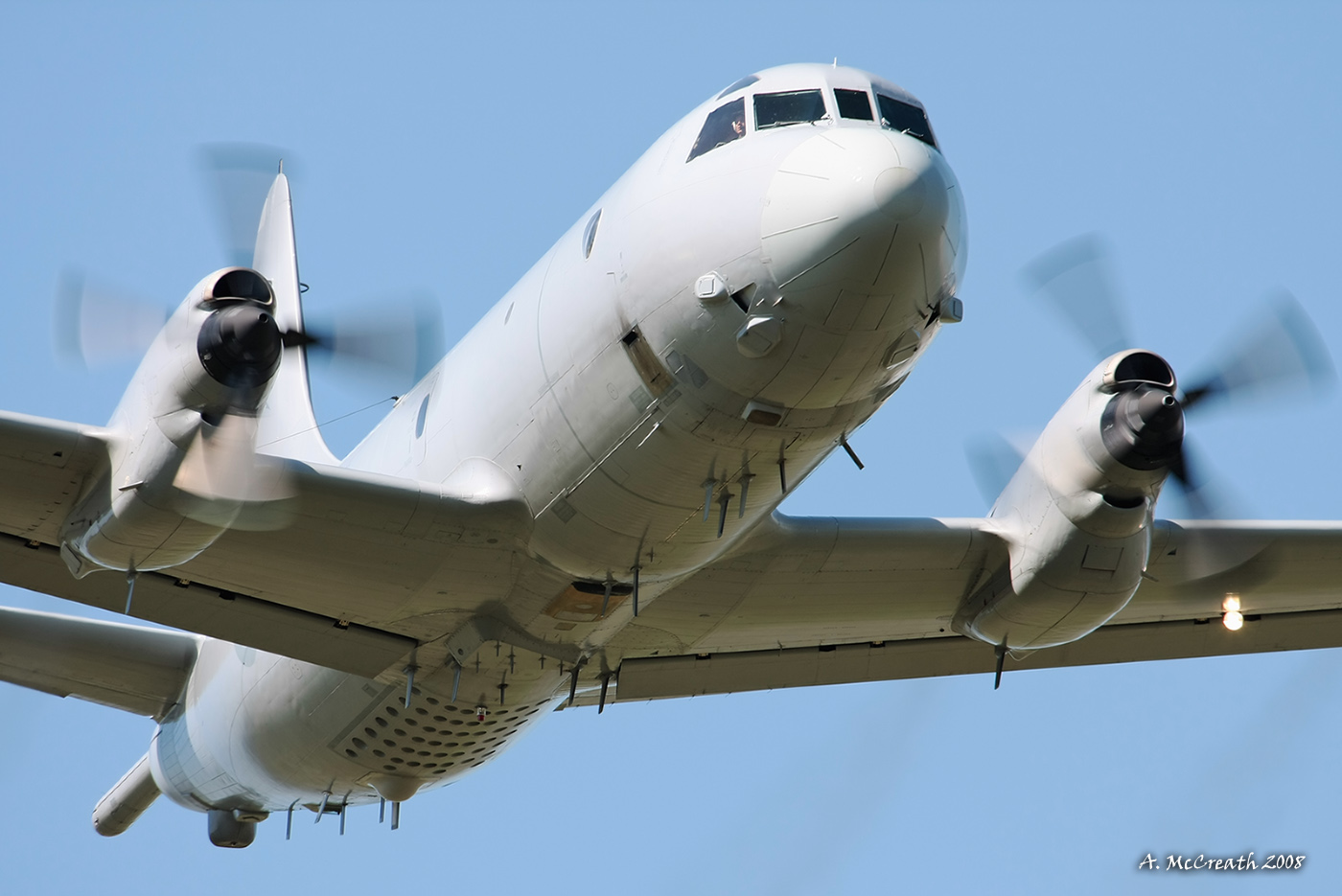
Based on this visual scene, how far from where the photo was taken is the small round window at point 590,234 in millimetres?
12555

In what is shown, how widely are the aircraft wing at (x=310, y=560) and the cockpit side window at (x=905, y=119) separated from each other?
434cm

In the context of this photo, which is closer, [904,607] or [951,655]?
[904,607]

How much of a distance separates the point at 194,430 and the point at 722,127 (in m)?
4.59

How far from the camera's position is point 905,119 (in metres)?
11.6

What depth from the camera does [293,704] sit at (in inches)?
625

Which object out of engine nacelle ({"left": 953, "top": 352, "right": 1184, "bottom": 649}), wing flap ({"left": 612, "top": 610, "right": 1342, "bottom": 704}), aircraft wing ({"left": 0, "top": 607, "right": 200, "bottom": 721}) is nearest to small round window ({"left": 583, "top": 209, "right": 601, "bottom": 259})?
engine nacelle ({"left": 953, "top": 352, "right": 1184, "bottom": 649})

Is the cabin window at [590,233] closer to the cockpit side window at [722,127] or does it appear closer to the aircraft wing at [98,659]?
the cockpit side window at [722,127]

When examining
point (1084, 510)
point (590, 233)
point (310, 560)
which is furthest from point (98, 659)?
point (1084, 510)

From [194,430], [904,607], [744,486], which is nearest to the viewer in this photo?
[194,430]

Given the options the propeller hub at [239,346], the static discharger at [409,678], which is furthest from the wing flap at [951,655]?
the propeller hub at [239,346]

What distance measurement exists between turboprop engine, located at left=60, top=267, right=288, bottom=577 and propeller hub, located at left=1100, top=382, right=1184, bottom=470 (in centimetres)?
Answer: 729

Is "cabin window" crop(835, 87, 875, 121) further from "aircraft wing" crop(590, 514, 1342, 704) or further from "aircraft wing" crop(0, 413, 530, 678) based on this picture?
"aircraft wing" crop(590, 514, 1342, 704)

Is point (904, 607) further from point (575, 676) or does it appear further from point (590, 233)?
point (590, 233)

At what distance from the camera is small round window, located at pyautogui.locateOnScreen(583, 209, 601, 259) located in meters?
12.6
